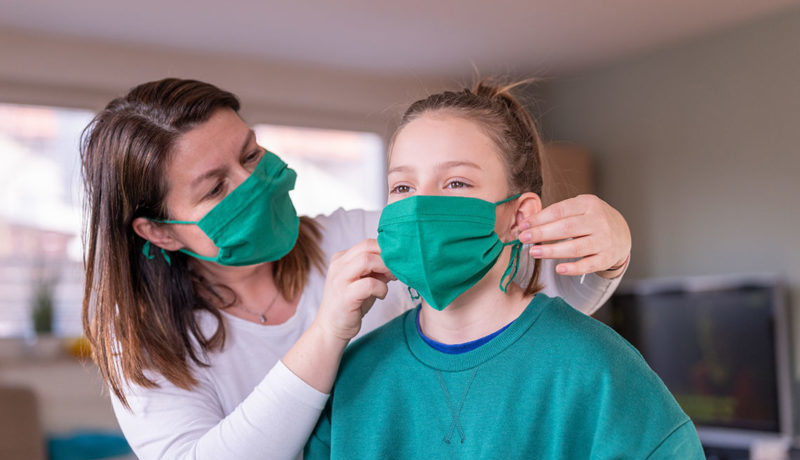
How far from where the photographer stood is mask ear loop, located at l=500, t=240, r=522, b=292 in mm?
1163

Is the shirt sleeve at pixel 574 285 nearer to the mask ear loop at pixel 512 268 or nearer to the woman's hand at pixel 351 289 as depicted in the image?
the mask ear loop at pixel 512 268

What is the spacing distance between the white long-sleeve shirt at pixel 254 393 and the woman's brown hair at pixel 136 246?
3cm

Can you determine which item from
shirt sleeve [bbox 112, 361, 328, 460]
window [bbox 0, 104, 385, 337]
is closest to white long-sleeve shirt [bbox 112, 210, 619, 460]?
shirt sleeve [bbox 112, 361, 328, 460]

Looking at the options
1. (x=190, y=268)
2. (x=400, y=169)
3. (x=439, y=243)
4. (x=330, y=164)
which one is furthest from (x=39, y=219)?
(x=439, y=243)

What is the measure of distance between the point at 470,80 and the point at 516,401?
3.27 meters

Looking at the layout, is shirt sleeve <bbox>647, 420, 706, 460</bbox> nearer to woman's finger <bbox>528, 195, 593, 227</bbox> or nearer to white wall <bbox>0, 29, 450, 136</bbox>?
woman's finger <bbox>528, 195, 593, 227</bbox>

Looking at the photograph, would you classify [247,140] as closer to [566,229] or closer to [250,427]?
[250,427]

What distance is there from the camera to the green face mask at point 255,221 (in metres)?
1.43

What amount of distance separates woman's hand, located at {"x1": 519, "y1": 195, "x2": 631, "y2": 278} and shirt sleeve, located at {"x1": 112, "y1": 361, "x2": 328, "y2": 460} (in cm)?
40

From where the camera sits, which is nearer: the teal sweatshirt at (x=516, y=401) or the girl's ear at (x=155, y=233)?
the teal sweatshirt at (x=516, y=401)

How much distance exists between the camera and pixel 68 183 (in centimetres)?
448

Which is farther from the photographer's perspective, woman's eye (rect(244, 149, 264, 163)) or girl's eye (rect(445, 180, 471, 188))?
woman's eye (rect(244, 149, 264, 163))

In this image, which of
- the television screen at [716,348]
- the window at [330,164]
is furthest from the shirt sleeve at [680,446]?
the window at [330,164]

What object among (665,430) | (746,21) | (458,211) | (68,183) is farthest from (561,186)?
(68,183)
